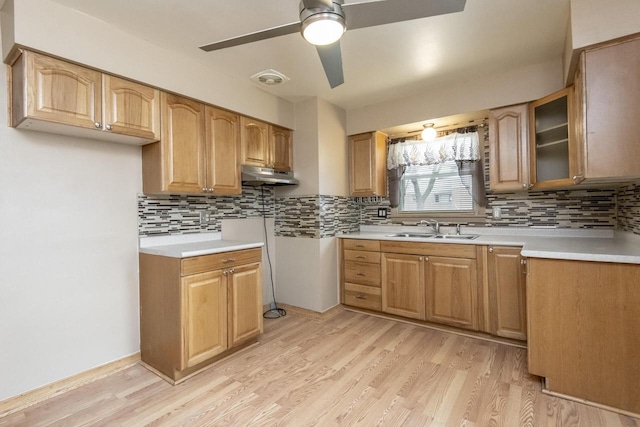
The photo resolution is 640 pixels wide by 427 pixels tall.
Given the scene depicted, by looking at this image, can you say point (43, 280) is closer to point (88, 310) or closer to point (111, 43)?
point (88, 310)

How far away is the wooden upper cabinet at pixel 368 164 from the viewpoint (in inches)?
142

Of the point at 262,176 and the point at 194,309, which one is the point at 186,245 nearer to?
the point at 194,309

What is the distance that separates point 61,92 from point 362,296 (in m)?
3.03

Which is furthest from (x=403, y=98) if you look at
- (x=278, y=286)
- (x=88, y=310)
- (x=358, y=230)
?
(x=88, y=310)

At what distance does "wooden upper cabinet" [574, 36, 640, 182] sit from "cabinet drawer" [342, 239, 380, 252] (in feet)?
6.03

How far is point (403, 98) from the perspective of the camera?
10.9 feet

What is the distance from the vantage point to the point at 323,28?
1447 mm

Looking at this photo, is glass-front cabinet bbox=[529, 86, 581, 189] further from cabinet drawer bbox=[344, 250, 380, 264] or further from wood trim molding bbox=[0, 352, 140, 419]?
wood trim molding bbox=[0, 352, 140, 419]

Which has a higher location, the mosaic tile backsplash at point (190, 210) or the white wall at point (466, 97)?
the white wall at point (466, 97)

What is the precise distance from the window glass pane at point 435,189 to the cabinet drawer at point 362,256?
794 mm

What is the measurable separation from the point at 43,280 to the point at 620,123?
12.0 ft

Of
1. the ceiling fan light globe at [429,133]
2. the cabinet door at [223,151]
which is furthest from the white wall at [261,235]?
the ceiling fan light globe at [429,133]

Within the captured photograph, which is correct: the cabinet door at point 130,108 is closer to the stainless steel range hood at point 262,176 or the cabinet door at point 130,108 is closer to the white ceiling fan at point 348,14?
the stainless steel range hood at point 262,176

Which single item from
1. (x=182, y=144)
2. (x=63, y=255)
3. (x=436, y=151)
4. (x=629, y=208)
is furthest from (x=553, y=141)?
(x=63, y=255)
